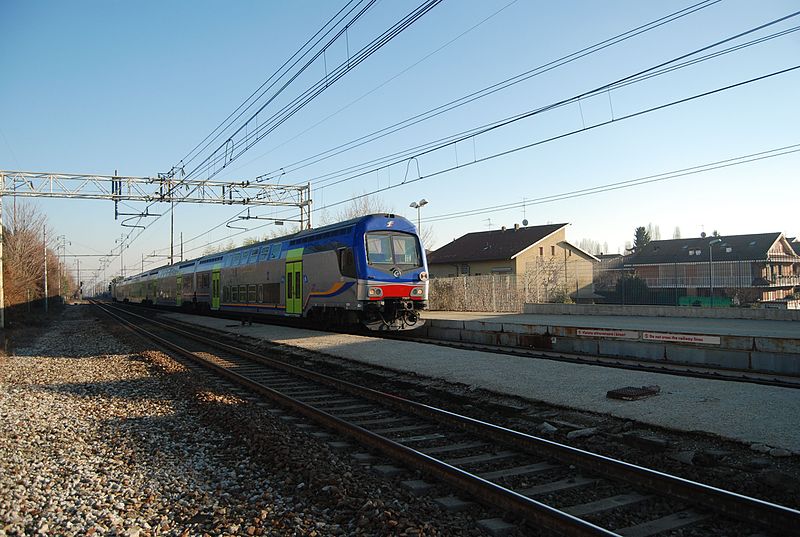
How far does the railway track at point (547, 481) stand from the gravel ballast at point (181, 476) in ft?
1.48

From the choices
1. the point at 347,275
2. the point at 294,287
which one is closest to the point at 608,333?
the point at 347,275

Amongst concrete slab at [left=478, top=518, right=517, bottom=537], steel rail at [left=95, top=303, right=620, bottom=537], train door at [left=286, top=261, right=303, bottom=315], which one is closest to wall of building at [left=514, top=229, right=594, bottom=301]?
train door at [left=286, top=261, right=303, bottom=315]

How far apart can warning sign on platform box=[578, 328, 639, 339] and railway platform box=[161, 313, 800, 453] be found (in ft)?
12.5

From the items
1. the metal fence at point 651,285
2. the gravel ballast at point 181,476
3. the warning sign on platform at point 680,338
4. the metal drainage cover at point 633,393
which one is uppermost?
the metal fence at point 651,285

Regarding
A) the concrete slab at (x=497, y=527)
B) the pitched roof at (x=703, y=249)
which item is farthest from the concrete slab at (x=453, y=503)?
the pitched roof at (x=703, y=249)

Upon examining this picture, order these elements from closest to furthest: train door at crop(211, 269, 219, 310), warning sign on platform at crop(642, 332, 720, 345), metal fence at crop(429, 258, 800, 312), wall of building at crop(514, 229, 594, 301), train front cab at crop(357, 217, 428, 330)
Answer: warning sign on platform at crop(642, 332, 720, 345) → train front cab at crop(357, 217, 428, 330) → metal fence at crop(429, 258, 800, 312) → wall of building at crop(514, 229, 594, 301) → train door at crop(211, 269, 219, 310)

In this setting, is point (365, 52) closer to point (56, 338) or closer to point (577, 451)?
point (577, 451)

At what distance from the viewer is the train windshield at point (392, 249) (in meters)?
17.4

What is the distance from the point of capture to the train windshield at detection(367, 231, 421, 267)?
57.2ft

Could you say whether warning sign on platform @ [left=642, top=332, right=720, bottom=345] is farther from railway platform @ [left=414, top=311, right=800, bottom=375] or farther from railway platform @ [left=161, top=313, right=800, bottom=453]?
railway platform @ [left=161, top=313, right=800, bottom=453]

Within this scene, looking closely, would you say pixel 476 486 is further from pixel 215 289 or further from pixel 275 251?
pixel 215 289

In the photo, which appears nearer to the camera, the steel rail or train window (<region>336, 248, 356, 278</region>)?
the steel rail

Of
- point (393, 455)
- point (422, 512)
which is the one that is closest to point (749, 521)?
point (422, 512)

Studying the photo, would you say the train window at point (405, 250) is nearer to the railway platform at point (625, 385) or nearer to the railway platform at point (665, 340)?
the railway platform at point (665, 340)
